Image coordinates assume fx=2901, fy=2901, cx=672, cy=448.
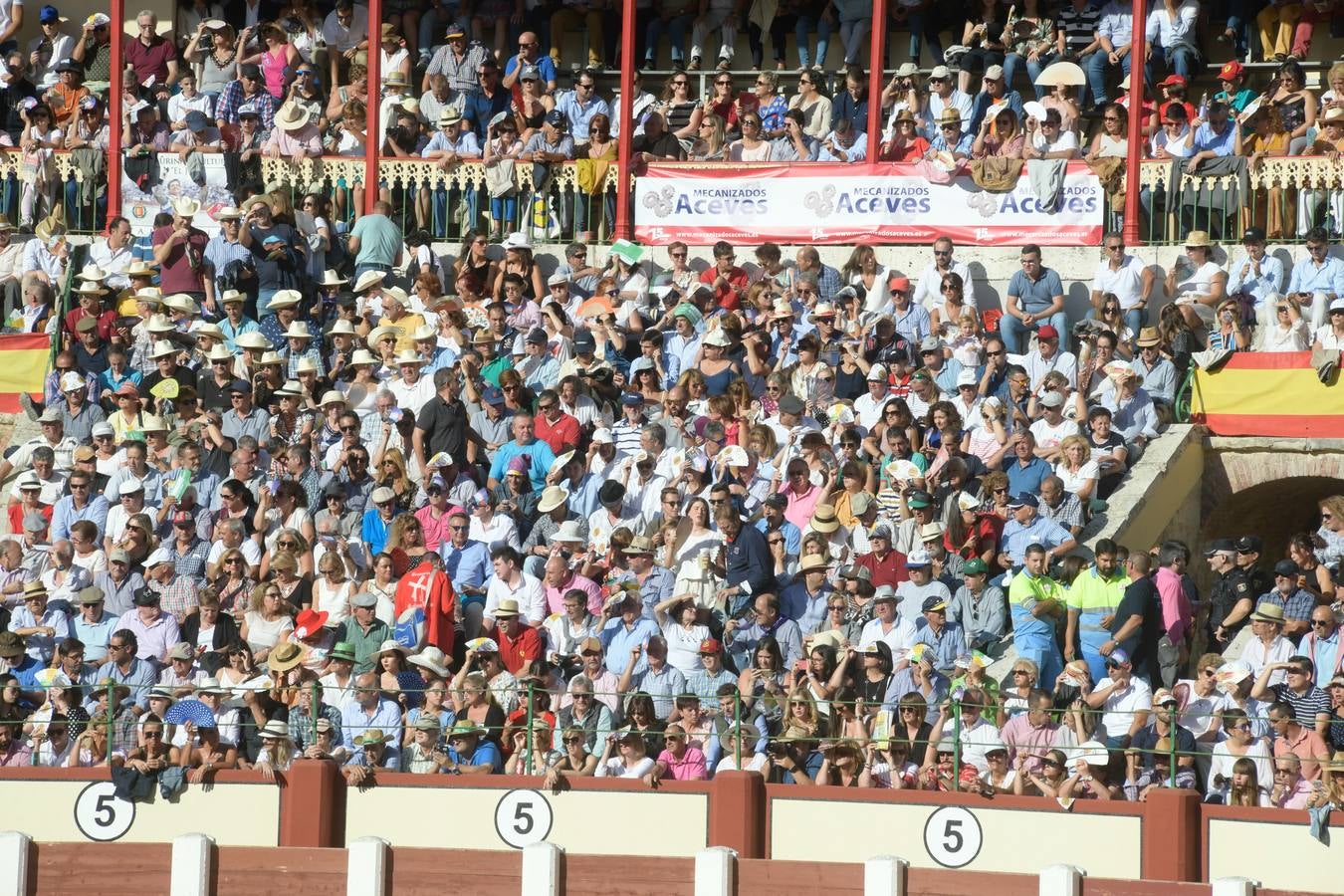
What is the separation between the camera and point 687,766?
17.0 meters

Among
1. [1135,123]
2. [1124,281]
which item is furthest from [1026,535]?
[1135,123]

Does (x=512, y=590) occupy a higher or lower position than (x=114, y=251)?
lower

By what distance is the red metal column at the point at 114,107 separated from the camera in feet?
80.4

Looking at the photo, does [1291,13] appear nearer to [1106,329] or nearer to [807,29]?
[807,29]

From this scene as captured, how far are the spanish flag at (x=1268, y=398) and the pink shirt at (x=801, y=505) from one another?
3482 mm

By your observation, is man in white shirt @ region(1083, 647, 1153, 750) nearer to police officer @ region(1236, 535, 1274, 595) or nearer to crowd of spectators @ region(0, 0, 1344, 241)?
police officer @ region(1236, 535, 1274, 595)

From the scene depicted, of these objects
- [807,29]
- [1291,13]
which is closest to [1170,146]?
[1291,13]

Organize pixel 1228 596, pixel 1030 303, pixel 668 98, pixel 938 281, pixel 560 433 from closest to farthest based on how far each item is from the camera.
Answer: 1. pixel 1228 596
2. pixel 560 433
3. pixel 1030 303
4. pixel 938 281
5. pixel 668 98

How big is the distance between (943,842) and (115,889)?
4.74 metres

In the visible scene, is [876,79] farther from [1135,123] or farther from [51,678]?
[51,678]

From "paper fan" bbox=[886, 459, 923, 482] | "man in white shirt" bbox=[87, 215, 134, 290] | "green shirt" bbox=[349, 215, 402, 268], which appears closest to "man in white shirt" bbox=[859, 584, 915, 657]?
"paper fan" bbox=[886, 459, 923, 482]

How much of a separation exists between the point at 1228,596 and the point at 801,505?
2.77m

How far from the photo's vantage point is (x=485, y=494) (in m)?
19.2

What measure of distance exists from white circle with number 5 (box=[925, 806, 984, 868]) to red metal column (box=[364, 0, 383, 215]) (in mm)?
9574
